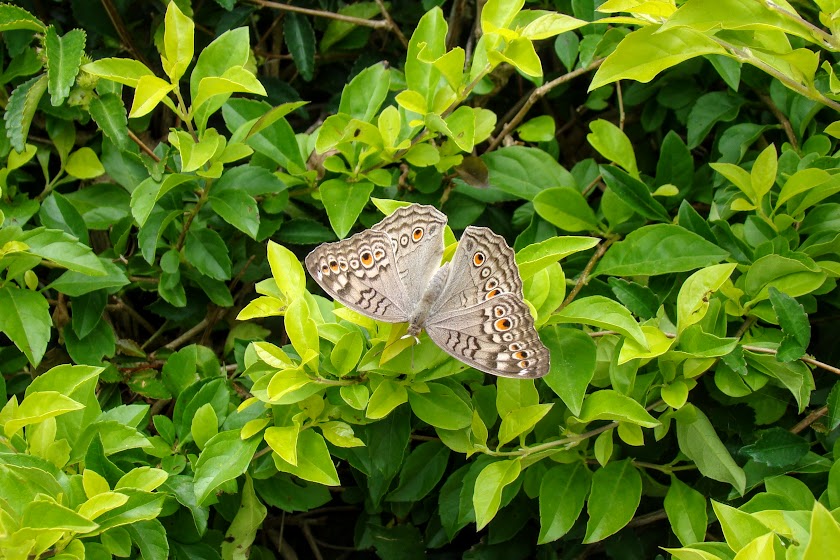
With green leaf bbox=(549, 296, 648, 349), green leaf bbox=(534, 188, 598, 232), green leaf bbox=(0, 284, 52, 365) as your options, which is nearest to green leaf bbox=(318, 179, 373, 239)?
green leaf bbox=(534, 188, 598, 232)

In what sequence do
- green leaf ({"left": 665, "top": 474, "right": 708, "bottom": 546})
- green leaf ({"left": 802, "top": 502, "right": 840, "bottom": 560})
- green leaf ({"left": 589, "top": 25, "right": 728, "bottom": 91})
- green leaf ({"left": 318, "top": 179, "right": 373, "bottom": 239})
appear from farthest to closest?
1. green leaf ({"left": 318, "top": 179, "right": 373, "bottom": 239})
2. green leaf ({"left": 665, "top": 474, "right": 708, "bottom": 546})
3. green leaf ({"left": 589, "top": 25, "right": 728, "bottom": 91})
4. green leaf ({"left": 802, "top": 502, "right": 840, "bottom": 560})

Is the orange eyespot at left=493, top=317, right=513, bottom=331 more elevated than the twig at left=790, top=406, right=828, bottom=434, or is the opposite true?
the orange eyespot at left=493, top=317, right=513, bottom=331

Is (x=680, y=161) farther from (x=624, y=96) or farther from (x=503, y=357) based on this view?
(x=503, y=357)

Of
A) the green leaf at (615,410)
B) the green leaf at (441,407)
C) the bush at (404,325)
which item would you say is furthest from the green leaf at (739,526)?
the green leaf at (441,407)

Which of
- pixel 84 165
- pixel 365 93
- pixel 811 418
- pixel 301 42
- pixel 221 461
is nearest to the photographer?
pixel 221 461

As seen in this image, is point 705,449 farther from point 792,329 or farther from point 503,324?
point 503,324

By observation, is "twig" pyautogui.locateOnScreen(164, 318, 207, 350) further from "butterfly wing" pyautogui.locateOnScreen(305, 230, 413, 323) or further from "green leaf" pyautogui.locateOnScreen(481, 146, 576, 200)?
"green leaf" pyautogui.locateOnScreen(481, 146, 576, 200)

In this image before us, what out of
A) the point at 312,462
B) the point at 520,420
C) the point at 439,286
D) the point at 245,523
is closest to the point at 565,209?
the point at 439,286
